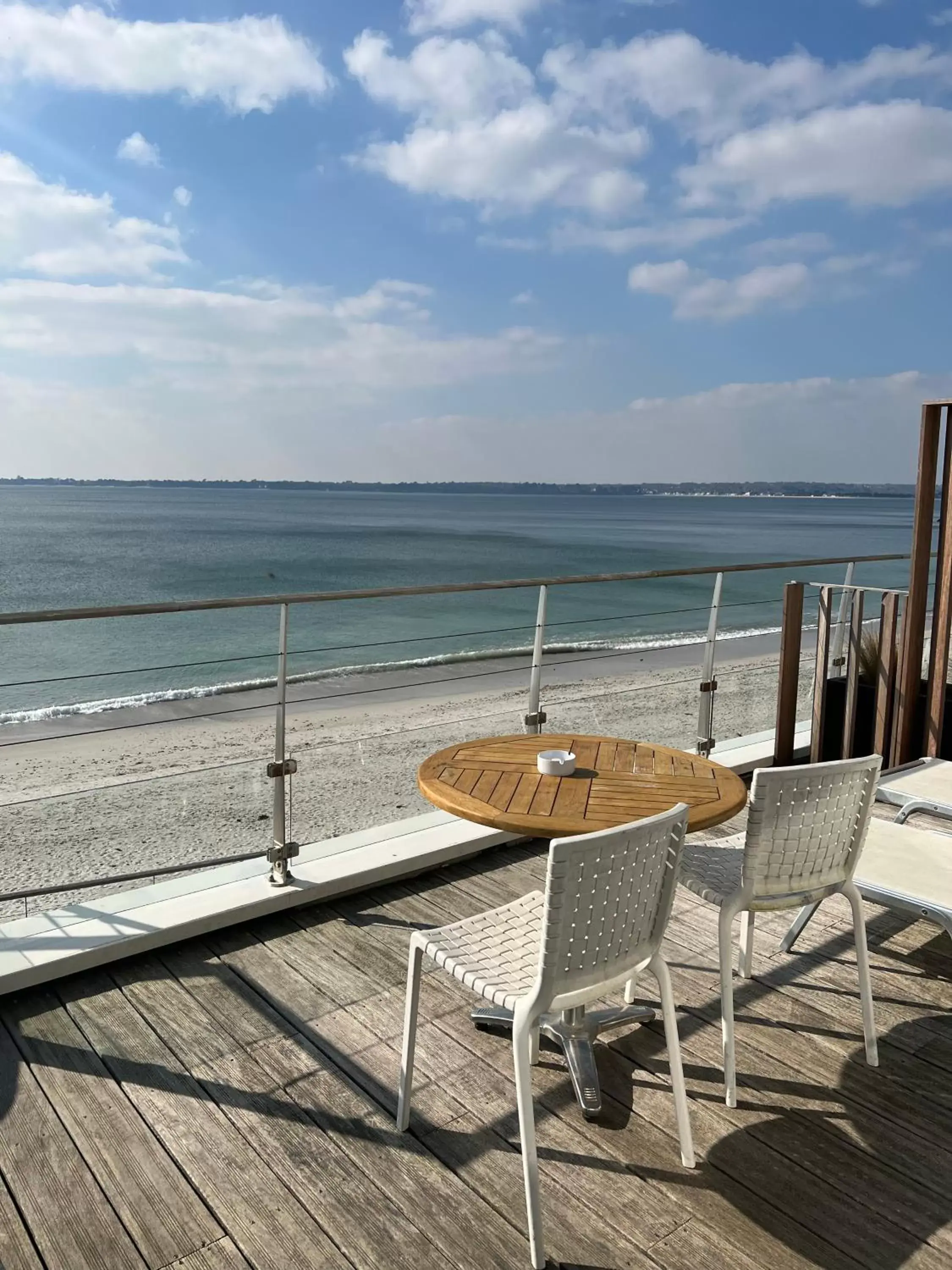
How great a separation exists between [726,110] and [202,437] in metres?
30.0

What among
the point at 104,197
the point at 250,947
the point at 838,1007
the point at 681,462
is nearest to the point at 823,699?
the point at 838,1007

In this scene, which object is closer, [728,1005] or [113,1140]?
[113,1140]

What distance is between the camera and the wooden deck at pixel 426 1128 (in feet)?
5.23

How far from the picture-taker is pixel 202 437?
42.0 m

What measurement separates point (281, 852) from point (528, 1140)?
59.7 inches

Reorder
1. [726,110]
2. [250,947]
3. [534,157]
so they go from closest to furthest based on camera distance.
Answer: [250,947], [534,157], [726,110]

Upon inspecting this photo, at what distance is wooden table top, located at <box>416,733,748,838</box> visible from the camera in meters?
1.96

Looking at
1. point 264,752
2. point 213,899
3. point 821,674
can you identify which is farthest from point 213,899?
point 264,752

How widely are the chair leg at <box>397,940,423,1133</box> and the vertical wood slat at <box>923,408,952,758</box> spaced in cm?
284

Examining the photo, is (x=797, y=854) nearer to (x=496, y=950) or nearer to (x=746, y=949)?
(x=746, y=949)

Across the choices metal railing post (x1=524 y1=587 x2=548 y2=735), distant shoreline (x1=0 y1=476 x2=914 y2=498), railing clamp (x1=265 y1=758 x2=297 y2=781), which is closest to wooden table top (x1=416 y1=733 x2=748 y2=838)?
railing clamp (x1=265 y1=758 x2=297 y2=781)

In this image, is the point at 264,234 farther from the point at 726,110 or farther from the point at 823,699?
the point at 823,699

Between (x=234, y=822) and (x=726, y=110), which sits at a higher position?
(x=726, y=110)

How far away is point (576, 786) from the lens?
2189 mm
